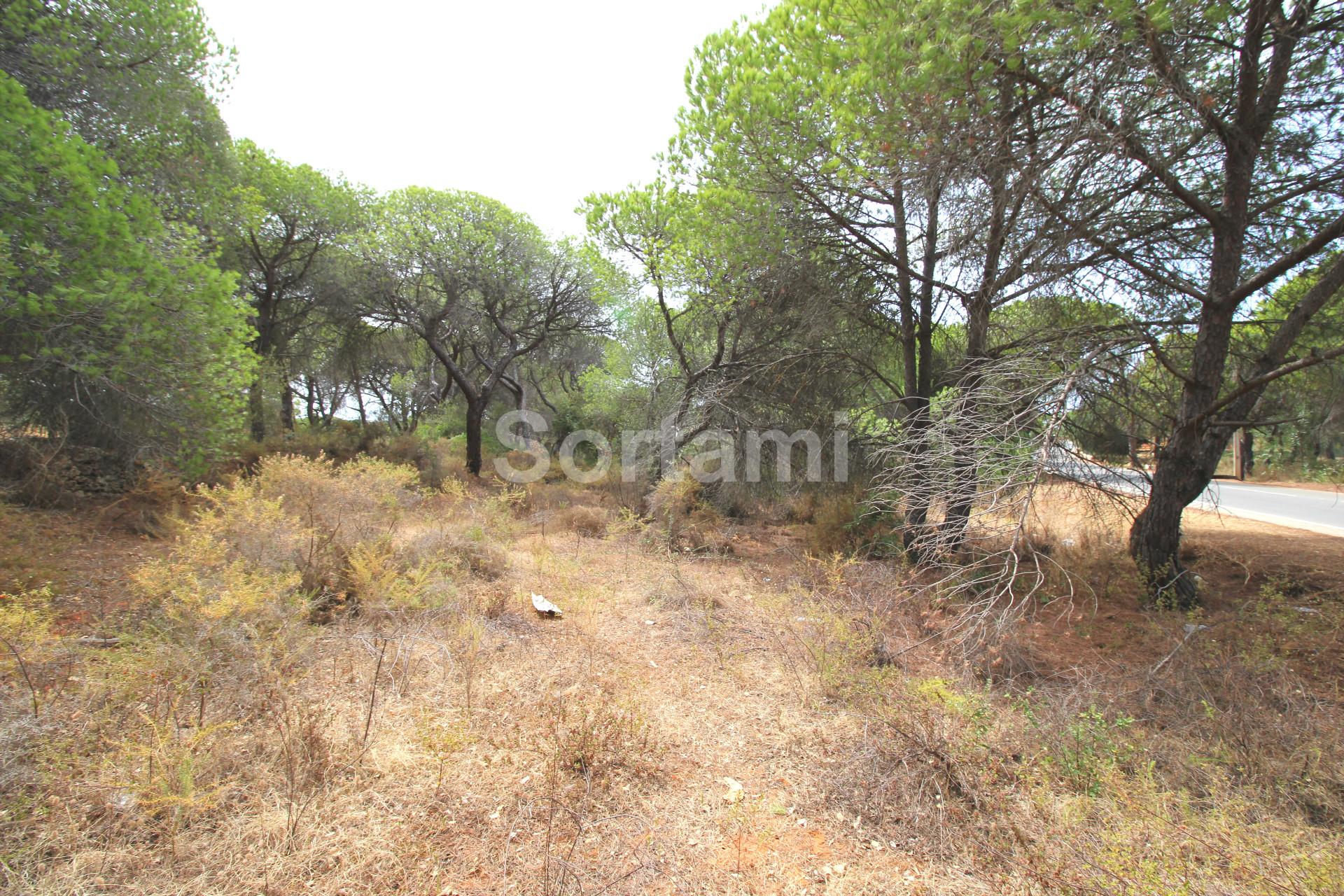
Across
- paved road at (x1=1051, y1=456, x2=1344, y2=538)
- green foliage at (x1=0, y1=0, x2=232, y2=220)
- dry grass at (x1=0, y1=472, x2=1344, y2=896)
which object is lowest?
dry grass at (x1=0, y1=472, x2=1344, y2=896)

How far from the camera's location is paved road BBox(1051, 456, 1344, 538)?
4280 millimetres

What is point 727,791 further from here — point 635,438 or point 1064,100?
point 635,438

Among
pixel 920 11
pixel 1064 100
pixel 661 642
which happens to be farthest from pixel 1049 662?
pixel 920 11

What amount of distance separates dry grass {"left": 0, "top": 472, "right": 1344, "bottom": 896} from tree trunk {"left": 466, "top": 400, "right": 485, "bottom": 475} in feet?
31.6

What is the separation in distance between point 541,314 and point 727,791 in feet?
48.8

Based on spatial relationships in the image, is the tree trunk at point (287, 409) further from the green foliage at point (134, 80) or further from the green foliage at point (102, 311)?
the green foliage at point (102, 311)

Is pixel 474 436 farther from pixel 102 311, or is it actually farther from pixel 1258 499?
pixel 1258 499

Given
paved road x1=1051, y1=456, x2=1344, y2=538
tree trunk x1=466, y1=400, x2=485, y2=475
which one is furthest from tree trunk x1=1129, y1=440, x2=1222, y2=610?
tree trunk x1=466, y1=400, x2=485, y2=475

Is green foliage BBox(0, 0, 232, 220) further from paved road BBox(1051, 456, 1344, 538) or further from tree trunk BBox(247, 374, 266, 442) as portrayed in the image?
paved road BBox(1051, 456, 1344, 538)

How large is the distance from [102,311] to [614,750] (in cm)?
600

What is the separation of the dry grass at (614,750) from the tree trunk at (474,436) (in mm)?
9645

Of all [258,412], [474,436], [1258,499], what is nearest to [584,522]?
[474,436]

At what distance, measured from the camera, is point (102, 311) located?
15.4 feet

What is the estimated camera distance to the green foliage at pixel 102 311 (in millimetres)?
4273
